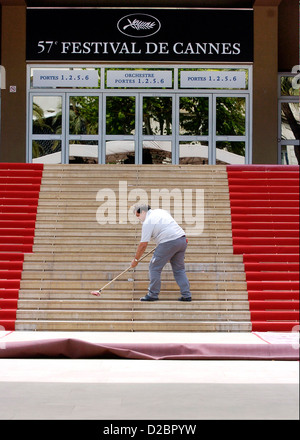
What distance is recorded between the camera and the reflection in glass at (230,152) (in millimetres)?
15047

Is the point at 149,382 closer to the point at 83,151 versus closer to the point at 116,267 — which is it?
the point at 116,267

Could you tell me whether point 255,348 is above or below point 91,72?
below

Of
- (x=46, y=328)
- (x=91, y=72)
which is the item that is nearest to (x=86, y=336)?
(x=46, y=328)

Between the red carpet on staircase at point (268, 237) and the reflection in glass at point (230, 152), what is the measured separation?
2.92m

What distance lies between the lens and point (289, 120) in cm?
1560

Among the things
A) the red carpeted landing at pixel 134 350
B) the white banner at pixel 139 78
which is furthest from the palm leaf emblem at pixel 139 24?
the red carpeted landing at pixel 134 350

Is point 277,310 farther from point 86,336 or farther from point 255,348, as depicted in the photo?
point 86,336

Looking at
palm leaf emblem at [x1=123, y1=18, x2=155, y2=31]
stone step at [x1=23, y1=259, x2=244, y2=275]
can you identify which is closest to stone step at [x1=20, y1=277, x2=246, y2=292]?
stone step at [x1=23, y1=259, x2=244, y2=275]

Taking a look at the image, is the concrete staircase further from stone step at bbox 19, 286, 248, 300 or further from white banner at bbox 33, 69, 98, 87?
white banner at bbox 33, 69, 98, 87

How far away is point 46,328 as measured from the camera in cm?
771

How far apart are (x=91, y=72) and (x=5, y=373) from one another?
10774 millimetres

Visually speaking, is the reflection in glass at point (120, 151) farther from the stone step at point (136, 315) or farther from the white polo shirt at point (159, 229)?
the stone step at point (136, 315)

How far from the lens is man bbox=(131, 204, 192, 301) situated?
26.4ft

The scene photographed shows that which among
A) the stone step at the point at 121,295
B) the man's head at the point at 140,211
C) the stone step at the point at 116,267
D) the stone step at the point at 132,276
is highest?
the man's head at the point at 140,211
